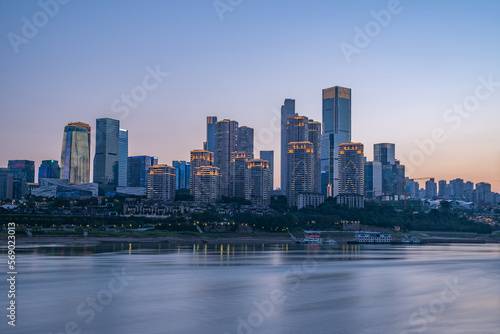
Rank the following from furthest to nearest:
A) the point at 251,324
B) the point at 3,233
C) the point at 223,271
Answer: the point at 3,233 < the point at 223,271 < the point at 251,324

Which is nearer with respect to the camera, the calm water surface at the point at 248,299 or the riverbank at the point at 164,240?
the calm water surface at the point at 248,299

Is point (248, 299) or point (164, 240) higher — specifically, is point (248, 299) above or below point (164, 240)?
above

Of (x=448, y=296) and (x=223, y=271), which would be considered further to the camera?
(x=223, y=271)

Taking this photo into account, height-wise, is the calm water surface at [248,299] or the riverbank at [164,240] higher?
the calm water surface at [248,299]

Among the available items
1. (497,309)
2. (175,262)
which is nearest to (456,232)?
(175,262)

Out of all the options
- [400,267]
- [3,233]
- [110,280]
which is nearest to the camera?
[110,280]

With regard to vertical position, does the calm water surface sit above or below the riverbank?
above

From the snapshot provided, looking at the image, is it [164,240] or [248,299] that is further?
[164,240]

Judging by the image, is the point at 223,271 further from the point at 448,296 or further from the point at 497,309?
the point at 497,309
